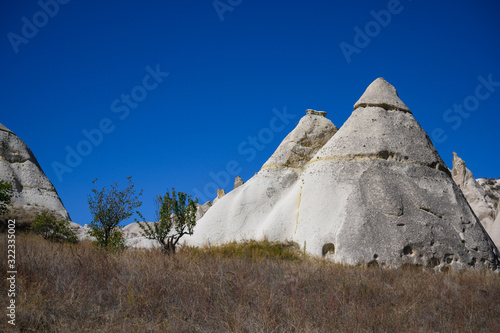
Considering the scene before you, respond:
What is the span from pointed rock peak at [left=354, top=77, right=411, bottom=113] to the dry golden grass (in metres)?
8.38

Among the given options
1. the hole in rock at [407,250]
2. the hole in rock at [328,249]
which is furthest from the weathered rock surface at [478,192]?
the hole in rock at [328,249]

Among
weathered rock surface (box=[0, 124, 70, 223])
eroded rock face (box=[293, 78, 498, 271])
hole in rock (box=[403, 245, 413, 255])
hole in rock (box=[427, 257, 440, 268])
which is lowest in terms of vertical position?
hole in rock (box=[427, 257, 440, 268])

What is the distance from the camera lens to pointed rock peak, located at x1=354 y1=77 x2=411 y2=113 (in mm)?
14898

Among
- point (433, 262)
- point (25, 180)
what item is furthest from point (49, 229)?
point (433, 262)

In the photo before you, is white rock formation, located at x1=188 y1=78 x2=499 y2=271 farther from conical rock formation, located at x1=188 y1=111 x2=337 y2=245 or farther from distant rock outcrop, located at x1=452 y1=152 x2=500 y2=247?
distant rock outcrop, located at x1=452 y1=152 x2=500 y2=247

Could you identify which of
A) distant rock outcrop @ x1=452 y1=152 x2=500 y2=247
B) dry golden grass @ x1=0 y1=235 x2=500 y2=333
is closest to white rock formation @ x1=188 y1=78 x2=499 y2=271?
dry golden grass @ x1=0 y1=235 x2=500 y2=333

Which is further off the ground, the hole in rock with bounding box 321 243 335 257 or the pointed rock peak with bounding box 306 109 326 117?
the pointed rock peak with bounding box 306 109 326 117

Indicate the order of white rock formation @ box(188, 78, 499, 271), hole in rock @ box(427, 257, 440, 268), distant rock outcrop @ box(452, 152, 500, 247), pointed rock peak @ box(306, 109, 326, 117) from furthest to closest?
distant rock outcrop @ box(452, 152, 500, 247)
pointed rock peak @ box(306, 109, 326, 117)
white rock formation @ box(188, 78, 499, 271)
hole in rock @ box(427, 257, 440, 268)

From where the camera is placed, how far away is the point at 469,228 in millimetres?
11883

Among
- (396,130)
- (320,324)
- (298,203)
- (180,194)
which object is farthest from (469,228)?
(180,194)

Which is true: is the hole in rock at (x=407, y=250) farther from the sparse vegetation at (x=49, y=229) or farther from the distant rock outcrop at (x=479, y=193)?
the distant rock outcrop at (x=479, y=193)

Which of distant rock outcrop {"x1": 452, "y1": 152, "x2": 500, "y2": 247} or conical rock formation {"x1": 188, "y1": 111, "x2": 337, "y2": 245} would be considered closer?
conical rock formation {"x1": 188, "y1": 111, "x2": 337, "y2": 245}

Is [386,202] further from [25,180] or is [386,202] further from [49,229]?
[25,180]

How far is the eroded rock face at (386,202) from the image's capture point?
11047mm
